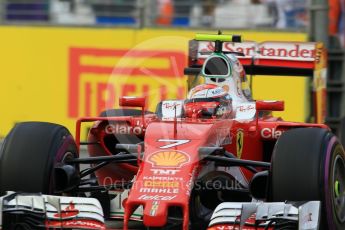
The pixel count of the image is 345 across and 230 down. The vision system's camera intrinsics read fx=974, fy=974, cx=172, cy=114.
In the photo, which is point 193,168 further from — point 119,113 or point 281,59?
point 281,59

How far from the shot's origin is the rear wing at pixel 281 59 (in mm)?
9766

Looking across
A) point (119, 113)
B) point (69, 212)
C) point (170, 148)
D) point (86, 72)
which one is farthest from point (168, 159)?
point (86, 72)

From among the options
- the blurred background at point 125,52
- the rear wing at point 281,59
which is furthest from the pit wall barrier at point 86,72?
the rear wing at point 281,59

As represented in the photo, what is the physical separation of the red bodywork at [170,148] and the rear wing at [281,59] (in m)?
1.50

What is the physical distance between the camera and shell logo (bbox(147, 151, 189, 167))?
678cm

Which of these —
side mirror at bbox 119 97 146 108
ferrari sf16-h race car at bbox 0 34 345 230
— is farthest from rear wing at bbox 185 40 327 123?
side mirror at bbox 119 97 146 108

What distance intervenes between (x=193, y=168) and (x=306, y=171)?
790 millimetres

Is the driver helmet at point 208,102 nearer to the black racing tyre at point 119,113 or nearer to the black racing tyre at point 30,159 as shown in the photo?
the black racing tyre at point 119,113

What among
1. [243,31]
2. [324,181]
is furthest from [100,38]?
[324,181]

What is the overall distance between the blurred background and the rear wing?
249 centimetres

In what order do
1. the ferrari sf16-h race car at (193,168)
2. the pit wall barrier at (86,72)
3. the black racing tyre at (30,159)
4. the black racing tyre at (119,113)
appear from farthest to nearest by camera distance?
the pit wall barrier at (86,72) < the black racing tyre at (119,113) < the black racing tyre at (30,159) < the ferrari sf16-h race car at (193,168)

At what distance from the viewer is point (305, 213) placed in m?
6.32

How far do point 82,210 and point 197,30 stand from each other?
6657 millimetres

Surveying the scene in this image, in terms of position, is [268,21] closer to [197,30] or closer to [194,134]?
[197,30]
